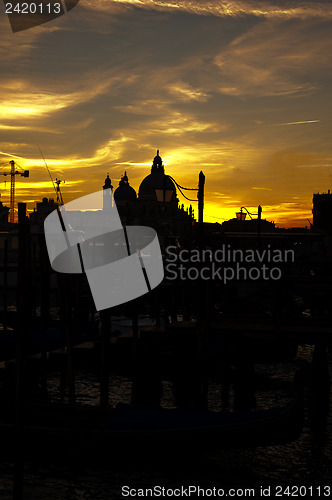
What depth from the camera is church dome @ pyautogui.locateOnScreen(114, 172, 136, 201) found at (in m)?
132

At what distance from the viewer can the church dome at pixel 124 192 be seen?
433 ft

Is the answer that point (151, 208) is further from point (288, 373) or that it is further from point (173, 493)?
point (173, 493)

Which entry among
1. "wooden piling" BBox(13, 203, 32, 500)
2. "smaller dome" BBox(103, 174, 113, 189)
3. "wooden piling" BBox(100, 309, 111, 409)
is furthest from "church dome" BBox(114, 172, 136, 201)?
"wooden piling" BBox(13, 203, 32, 500)

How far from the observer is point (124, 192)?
132625mm

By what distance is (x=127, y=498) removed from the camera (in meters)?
10.4

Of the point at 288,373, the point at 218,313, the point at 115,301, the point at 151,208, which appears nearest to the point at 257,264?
the point at 288,373

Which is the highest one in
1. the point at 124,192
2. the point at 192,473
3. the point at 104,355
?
the point at 124,192

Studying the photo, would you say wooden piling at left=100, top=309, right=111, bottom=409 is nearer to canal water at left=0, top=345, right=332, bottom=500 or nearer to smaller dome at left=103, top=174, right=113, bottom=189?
canal water at left=0, top=345, right=332, bottom=500

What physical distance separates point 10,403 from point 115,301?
96.4 ft

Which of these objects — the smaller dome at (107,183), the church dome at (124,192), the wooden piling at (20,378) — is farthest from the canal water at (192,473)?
the church dome at (124,192)

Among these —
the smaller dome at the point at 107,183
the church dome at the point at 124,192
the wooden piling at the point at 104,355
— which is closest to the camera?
the wooden piling at the point at 104,355

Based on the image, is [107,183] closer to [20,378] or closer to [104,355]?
[104,355]

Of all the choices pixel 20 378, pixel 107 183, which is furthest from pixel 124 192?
pixel 20 378

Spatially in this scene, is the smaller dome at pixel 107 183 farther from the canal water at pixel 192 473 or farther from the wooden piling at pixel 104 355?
the canal water at pixel 192 473
